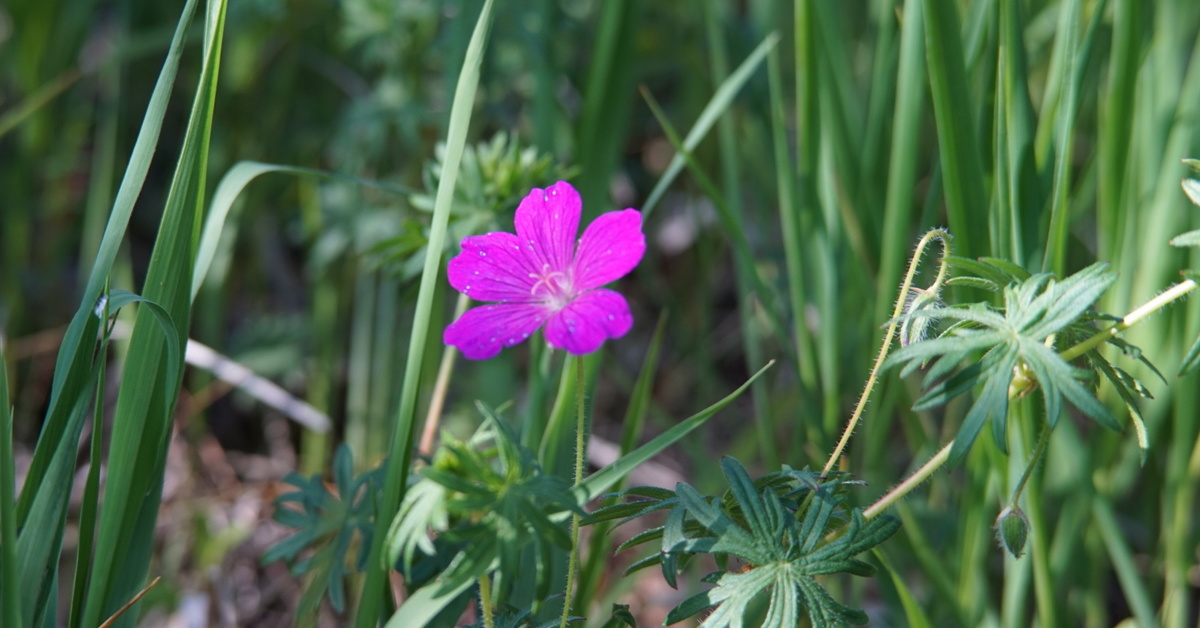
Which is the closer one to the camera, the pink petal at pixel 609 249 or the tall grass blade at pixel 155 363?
the pink petal at pixel 609 249

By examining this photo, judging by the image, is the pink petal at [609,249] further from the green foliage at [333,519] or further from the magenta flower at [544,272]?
the green foliage at [333,519]

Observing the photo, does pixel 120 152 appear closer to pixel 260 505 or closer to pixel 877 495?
pixel 260 505

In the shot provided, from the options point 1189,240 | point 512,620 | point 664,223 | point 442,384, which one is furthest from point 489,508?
point 664,223

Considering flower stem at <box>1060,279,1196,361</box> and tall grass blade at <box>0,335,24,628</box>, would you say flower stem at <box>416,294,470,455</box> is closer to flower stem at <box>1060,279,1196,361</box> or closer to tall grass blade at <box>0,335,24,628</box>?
tall grass blade at <box>0,335,24,628</box>

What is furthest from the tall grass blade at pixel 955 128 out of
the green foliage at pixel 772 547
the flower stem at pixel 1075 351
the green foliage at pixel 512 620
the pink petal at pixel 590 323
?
the green foliage at pixel 512 620

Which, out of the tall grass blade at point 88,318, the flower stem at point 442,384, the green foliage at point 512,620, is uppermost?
the tall grass blade at point 88,318

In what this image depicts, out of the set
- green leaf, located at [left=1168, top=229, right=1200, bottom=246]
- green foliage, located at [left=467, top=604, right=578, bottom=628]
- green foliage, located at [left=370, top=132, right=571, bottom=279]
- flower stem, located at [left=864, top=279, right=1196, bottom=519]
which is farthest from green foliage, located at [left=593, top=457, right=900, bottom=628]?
green foliage, located at [left=370, top=132, right=571, bottom=279]

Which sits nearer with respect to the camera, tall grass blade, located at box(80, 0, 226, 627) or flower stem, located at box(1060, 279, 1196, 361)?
flower stem, located at box(1060, 279, 1196, 361)

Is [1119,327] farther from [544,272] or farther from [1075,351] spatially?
[544,272]

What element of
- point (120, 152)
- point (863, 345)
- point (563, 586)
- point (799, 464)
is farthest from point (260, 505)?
point (863, 345)
